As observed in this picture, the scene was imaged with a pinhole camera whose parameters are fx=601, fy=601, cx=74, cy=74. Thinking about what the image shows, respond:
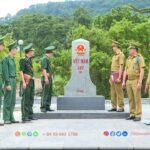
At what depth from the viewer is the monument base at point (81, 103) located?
1561 cm

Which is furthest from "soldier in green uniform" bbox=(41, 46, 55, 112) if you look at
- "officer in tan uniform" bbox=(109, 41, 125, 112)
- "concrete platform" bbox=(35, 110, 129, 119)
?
"officer in tan uniform" bbox=(109, 41, 125, 112)

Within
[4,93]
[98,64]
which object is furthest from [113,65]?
[98,64]

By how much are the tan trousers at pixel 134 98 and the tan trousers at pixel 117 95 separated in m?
1.14

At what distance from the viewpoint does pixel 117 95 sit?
48.7ft

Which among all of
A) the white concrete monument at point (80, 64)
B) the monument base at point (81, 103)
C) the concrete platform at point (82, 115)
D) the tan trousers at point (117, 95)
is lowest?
the concrete platform at point (82, 115)

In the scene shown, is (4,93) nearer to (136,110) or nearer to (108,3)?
(136,110)

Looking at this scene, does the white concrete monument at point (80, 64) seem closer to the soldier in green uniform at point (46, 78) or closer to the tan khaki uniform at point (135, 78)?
the soldier in green uniform at point (46, 78)

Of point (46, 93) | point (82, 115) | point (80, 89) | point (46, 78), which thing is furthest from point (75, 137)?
point (80, 89)

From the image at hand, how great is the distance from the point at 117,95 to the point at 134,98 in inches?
52.6

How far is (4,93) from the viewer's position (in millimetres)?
12750

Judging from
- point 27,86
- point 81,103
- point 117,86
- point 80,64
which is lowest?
point 81,103

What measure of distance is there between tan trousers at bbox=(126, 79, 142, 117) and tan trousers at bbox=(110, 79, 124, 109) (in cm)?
114

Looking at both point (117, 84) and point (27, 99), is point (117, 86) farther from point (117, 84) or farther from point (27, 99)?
point (27, 99)

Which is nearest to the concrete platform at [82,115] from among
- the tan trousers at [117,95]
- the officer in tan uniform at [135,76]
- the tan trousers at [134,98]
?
the tan trousers at [117,95]
